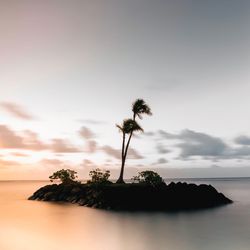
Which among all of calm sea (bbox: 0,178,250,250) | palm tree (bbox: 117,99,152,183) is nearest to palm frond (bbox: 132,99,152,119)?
palm tree (bbox: 117,99,152,183)

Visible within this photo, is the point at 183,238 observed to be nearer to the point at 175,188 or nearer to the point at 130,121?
the point at 175,188

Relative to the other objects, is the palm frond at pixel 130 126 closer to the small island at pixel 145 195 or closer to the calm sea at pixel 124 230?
the small island at pixel 145 195

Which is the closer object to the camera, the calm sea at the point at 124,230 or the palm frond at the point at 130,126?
the calm sea at the point at 124,230

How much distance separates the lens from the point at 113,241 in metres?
35.5

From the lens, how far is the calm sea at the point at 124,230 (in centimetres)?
3394

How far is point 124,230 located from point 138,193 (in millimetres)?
22400

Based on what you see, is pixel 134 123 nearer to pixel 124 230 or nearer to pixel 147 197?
pixel 147 197

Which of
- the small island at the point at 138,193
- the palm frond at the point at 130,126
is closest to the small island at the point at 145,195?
the small island at the point at 138,193

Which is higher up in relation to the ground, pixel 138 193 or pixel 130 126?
pixel 130 126

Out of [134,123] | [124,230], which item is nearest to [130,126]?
[134,123]

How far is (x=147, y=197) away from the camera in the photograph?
207ft

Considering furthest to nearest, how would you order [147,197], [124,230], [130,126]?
[130,126], [147,197], [124,230]

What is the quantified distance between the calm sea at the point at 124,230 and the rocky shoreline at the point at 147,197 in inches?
190

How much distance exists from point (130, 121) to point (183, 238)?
119 feet
